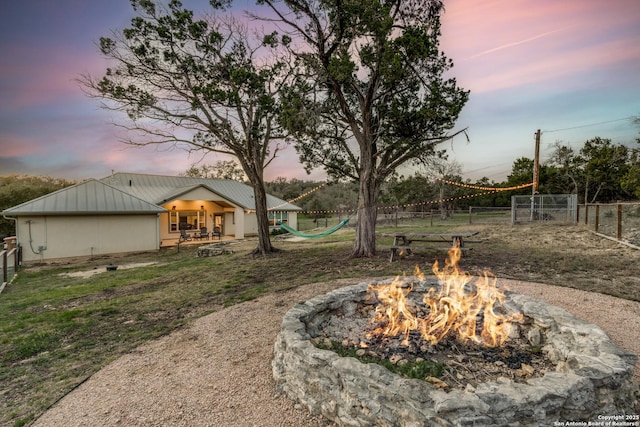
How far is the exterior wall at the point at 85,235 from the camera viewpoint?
1215 cm

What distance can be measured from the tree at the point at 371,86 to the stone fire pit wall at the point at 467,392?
20.2ft

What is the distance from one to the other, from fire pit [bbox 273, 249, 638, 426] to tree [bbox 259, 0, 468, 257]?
4954 millimetres

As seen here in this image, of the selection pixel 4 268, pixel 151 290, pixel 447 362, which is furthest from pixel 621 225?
pixel 4 268

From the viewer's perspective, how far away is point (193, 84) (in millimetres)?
10164

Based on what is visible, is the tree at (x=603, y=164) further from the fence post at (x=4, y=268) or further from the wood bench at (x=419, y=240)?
Result: the fence post at (x=4, y=268)

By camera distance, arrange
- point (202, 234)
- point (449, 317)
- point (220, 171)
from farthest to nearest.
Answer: point (220, 171), point (202, 234), point (449, 317)

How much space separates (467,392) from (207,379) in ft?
8.00

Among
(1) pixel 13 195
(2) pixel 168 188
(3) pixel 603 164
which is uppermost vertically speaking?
(3) pixel 603 164

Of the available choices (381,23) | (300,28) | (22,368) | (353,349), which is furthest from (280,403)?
(300,28)

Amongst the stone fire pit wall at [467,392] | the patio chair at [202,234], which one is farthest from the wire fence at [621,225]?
the patio chair at [202,234]

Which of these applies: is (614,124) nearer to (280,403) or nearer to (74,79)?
(280,403)

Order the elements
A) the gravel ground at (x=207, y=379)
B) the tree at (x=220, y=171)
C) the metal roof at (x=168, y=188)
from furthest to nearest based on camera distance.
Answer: the tree at (x=220, y=171) → the metal roof at (x=168, y=188) → the gravel ground at (x=207, y=379)

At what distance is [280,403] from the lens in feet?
8.43

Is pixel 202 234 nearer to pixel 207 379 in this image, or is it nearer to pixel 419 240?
pixel 419 240
